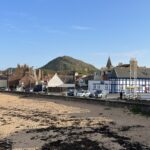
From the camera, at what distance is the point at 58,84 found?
123 m

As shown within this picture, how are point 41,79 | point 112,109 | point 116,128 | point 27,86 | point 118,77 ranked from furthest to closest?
point 41,79 < point 27,86 < point 118,77 < point 112,109 < point 116,128

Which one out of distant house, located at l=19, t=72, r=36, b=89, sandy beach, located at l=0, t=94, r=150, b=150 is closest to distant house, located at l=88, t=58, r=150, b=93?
distant house, located at l=19, t=72, r=36, b=89

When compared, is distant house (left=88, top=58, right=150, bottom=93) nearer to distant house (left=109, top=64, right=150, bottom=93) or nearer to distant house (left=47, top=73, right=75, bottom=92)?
distant house (left=109, top=64, right=150, bottom=93)

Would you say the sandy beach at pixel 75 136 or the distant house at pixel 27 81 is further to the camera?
the distant house at pixel 27 81

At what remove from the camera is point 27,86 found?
5182 inches

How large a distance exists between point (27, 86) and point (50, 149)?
112m

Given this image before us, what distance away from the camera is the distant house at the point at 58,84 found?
10944 centimetres

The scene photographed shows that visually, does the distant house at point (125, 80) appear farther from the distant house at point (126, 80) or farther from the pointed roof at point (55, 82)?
the pointed roof at point (55, 82)

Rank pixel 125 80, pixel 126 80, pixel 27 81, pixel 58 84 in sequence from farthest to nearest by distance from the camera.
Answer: pixel 27 81 → pixel 58 84 → pixel 126 80 → pixel 125 80

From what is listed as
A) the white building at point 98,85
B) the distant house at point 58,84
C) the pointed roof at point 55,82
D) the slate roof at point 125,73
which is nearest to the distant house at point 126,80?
the slate roof at point 125,73

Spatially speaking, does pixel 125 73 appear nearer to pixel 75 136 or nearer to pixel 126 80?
pixel 126 80

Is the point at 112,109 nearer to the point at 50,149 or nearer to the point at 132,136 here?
the point at 132,136

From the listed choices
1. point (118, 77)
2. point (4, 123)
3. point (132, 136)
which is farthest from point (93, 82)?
point (132, 136)

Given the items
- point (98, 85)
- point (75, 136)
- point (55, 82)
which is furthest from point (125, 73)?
point (75, 136)
